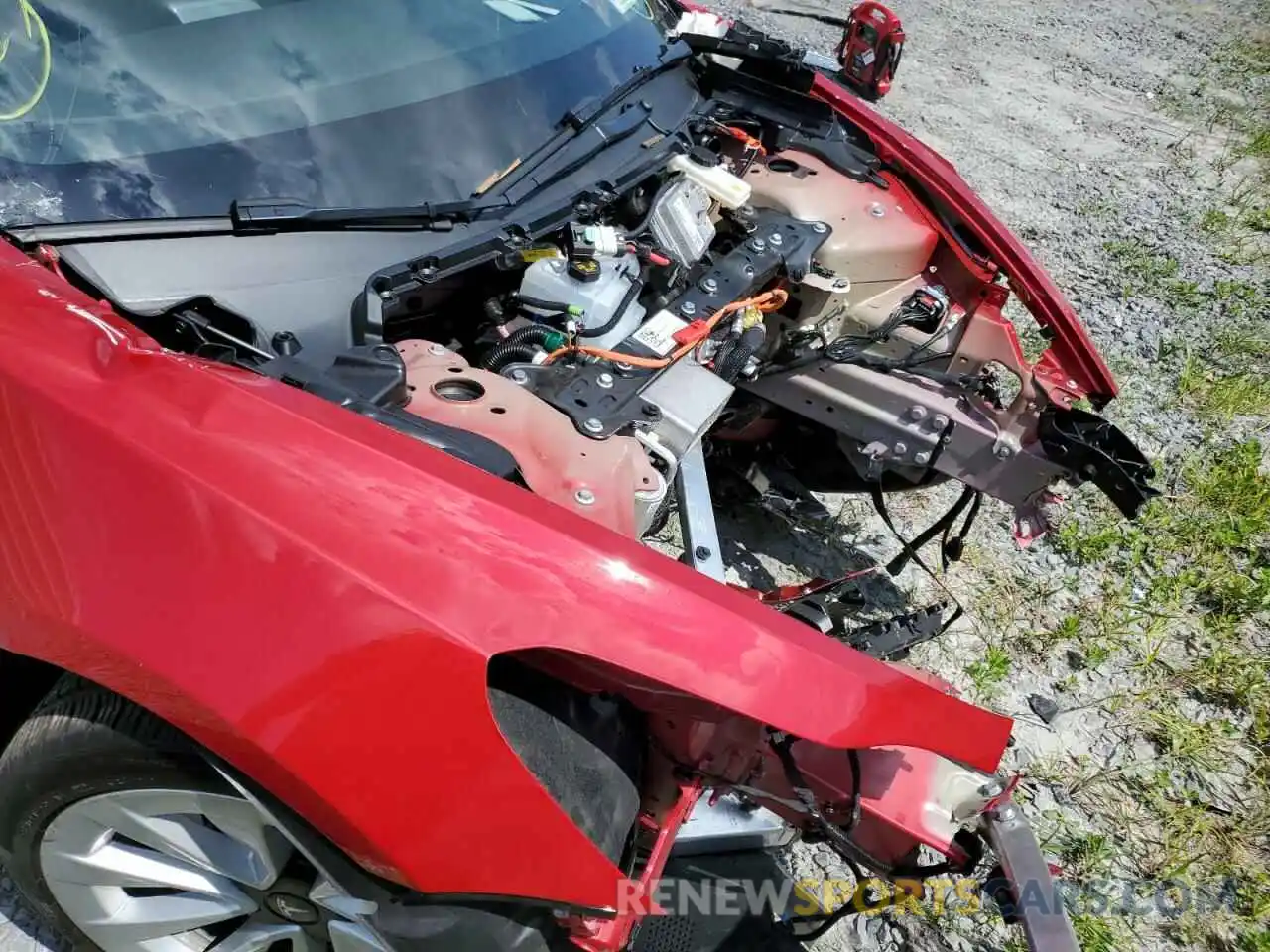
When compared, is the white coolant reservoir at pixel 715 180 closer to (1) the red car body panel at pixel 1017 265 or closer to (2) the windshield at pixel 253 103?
(2) the windshield at pixel 253 103

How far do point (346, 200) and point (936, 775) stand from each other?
1.56m

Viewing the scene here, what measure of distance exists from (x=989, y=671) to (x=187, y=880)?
2.20m

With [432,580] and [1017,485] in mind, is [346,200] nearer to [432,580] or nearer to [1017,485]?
[432,580]

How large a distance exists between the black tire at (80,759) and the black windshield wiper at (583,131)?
1252 mm

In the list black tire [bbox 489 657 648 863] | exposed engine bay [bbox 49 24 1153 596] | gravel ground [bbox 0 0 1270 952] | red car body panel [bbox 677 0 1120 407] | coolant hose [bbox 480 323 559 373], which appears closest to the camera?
black tire [bbox 489 657 648 863]

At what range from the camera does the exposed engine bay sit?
63.6 inches

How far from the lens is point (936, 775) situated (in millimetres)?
1578

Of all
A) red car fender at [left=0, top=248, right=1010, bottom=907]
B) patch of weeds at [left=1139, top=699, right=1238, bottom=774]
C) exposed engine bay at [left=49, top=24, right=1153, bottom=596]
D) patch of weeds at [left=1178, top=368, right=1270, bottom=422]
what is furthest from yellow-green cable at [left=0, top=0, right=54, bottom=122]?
patch of weeds at [left=1178, top=368, right=1270, bottom=422]

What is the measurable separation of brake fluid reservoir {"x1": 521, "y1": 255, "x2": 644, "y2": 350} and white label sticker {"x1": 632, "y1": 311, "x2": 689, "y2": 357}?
4cm

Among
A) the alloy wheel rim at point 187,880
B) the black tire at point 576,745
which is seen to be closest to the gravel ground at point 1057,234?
the alloy wheel rim at point 187,880

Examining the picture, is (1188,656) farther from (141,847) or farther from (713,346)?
(141,847)

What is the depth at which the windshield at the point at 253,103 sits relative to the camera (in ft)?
5.57

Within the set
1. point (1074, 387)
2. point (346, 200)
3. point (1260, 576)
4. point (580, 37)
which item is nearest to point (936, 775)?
point (1074, 387)

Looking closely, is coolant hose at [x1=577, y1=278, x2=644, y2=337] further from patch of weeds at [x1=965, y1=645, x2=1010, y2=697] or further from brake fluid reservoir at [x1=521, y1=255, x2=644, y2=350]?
patch of weeds at [x1=965, y1=645, x2=1010, y2=697]
